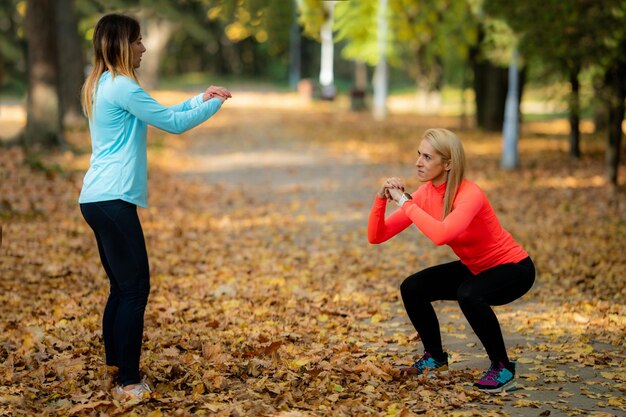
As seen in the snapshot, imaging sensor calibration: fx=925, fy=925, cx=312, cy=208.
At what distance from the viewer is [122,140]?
5.04 meters

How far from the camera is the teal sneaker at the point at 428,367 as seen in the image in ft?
18.9

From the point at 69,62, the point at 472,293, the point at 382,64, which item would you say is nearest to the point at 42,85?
the point at 69,62

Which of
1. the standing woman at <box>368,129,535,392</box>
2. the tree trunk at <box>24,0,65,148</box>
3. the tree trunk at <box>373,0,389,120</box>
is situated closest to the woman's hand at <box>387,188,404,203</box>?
the standing woman at <box>368,129,535,392</box>

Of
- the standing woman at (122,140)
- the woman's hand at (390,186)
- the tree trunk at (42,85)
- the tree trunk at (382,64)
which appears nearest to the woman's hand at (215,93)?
the standing woman at (122,140)

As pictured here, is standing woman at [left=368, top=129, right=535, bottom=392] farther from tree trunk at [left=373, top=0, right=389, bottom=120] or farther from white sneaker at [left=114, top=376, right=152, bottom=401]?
tree trunk at [left=373, top=0, right=389, bottom=120]

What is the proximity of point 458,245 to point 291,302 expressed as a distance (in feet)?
9.77

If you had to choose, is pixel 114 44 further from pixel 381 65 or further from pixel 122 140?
pixel 381 65

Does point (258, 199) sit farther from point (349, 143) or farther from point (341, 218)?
point (349, 143)

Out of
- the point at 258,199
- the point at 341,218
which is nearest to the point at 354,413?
the point at 341,218

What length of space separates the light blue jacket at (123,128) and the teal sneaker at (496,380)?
2246 millimetres

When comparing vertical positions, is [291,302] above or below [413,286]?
below

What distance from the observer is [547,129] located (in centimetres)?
2980

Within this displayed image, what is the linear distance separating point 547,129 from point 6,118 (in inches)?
678

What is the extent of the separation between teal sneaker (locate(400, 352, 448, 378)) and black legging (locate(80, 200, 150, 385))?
A: 1.70m
